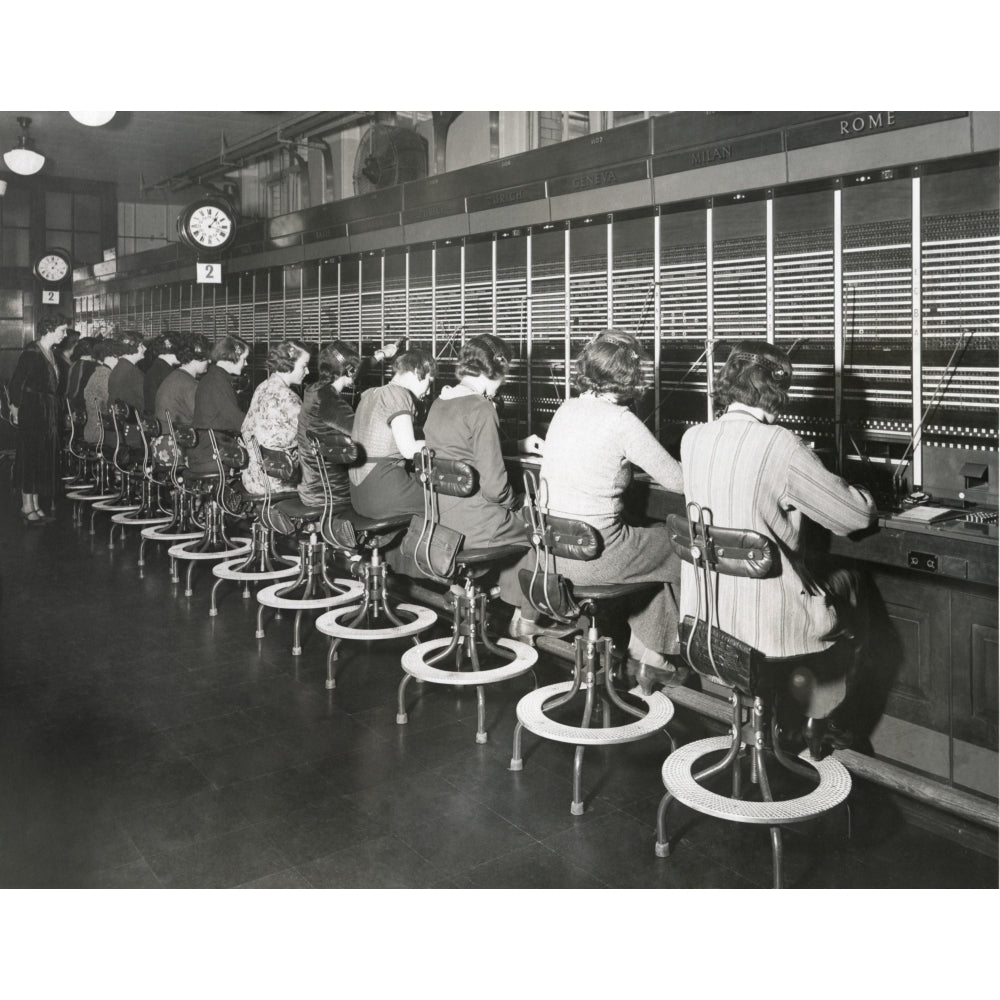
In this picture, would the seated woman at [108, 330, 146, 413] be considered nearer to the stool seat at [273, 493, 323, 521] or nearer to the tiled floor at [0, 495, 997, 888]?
the stool seat at [273, 493, 323, 521]

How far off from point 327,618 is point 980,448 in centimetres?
273

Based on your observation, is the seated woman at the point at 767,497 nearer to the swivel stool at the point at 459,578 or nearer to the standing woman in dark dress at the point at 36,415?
the swivel stool at the point at 459,578

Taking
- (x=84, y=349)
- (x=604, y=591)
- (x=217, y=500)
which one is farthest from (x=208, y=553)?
(x=84, y=349)

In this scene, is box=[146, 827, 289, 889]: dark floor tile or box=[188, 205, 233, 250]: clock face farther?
box=[188, 205, 233, 250]: clock face

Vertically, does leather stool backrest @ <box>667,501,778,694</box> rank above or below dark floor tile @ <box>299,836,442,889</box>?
above

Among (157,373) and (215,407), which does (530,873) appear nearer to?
(215,407)

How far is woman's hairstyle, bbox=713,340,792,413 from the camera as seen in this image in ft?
8.53

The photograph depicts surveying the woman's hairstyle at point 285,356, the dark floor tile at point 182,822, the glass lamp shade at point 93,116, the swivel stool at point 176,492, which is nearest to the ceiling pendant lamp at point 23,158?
the glass lamp shade at point 93,116

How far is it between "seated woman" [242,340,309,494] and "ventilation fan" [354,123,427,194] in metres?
2.45

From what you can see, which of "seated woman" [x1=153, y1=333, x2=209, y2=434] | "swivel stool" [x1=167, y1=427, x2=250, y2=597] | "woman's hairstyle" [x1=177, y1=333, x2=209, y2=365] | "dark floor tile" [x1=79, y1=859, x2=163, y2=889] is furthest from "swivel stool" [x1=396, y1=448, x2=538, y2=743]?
"woman's hairstyle" [x1=177, y1=333, x2=209, y2=365]

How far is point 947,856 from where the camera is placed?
8.43ft

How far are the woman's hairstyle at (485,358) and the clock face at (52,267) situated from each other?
11666 millimetres

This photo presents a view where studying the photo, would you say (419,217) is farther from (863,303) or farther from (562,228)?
(863,303)

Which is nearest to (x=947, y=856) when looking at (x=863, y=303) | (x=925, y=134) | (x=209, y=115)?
(x=863, y=303)
